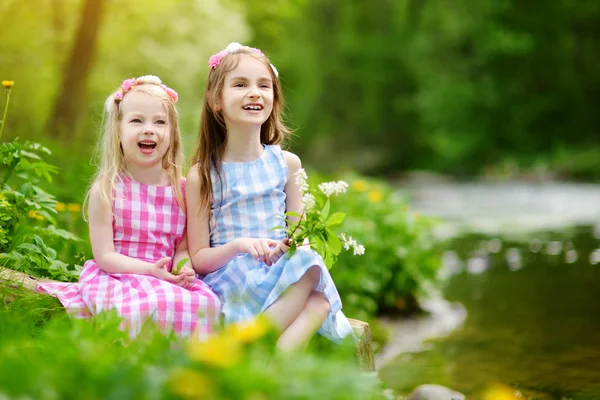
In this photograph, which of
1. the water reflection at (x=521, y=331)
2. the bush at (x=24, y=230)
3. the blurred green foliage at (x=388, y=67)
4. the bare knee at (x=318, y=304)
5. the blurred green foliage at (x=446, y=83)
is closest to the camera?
the bare knee at (x=318, y=304)

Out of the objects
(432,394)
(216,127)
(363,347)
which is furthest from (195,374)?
(432,394)

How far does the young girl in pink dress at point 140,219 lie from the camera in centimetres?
318

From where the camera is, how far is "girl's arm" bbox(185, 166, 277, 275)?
3346mm

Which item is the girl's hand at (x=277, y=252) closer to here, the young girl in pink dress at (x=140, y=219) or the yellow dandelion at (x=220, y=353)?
the young girl in pink dress at (x=140, y=219)

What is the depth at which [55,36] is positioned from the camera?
16766 millimetres

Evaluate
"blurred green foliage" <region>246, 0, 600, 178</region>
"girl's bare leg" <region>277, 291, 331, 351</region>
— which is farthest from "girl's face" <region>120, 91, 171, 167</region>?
"blurred green foliage" <region>246, 0, 600, 178</region>

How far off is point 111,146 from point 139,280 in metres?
0.65

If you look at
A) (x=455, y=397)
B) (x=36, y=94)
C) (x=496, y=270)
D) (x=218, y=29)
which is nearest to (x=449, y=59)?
(x=218, y=29)

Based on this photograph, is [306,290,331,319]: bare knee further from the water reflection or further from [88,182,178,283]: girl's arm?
the water reflection

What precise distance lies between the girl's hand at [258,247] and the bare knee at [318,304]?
0.21 meters

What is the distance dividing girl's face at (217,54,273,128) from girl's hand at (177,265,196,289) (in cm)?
70

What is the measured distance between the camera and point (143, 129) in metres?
3.47

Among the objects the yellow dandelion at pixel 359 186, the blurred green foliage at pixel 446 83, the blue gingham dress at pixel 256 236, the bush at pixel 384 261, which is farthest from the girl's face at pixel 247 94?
the blurred green foliage at pixel 446 83

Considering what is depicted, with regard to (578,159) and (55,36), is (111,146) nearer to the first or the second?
(55,36)
